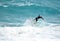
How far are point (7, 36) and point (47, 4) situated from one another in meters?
23.5

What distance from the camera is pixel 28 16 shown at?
27469 millimetres

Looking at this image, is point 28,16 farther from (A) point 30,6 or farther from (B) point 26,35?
(B) point 26,35

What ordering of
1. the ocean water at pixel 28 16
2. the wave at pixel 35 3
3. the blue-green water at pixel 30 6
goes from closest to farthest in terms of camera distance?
the ocean water at pixel 28 16
the blue-green water at pixel 30 6
the wave at pixel 35 3

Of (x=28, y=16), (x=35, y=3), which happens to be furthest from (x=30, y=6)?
(x=28, y=16)

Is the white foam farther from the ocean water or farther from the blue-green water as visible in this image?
the blue-green water

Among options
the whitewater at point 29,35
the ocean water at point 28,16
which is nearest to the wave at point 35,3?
the ocean water at point 28,16

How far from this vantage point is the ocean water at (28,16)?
41.5 ft

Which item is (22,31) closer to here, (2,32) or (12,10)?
(2,32)

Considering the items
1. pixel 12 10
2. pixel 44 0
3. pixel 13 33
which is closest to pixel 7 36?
pixel 13 33

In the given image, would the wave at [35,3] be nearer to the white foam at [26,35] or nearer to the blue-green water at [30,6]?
the blue-green water at [30,6]

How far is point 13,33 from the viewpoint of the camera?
497 inches

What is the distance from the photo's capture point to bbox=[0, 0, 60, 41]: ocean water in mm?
12634

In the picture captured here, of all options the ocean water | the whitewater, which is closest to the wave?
the ocean water

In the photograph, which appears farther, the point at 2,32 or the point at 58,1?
the point at 58,1
